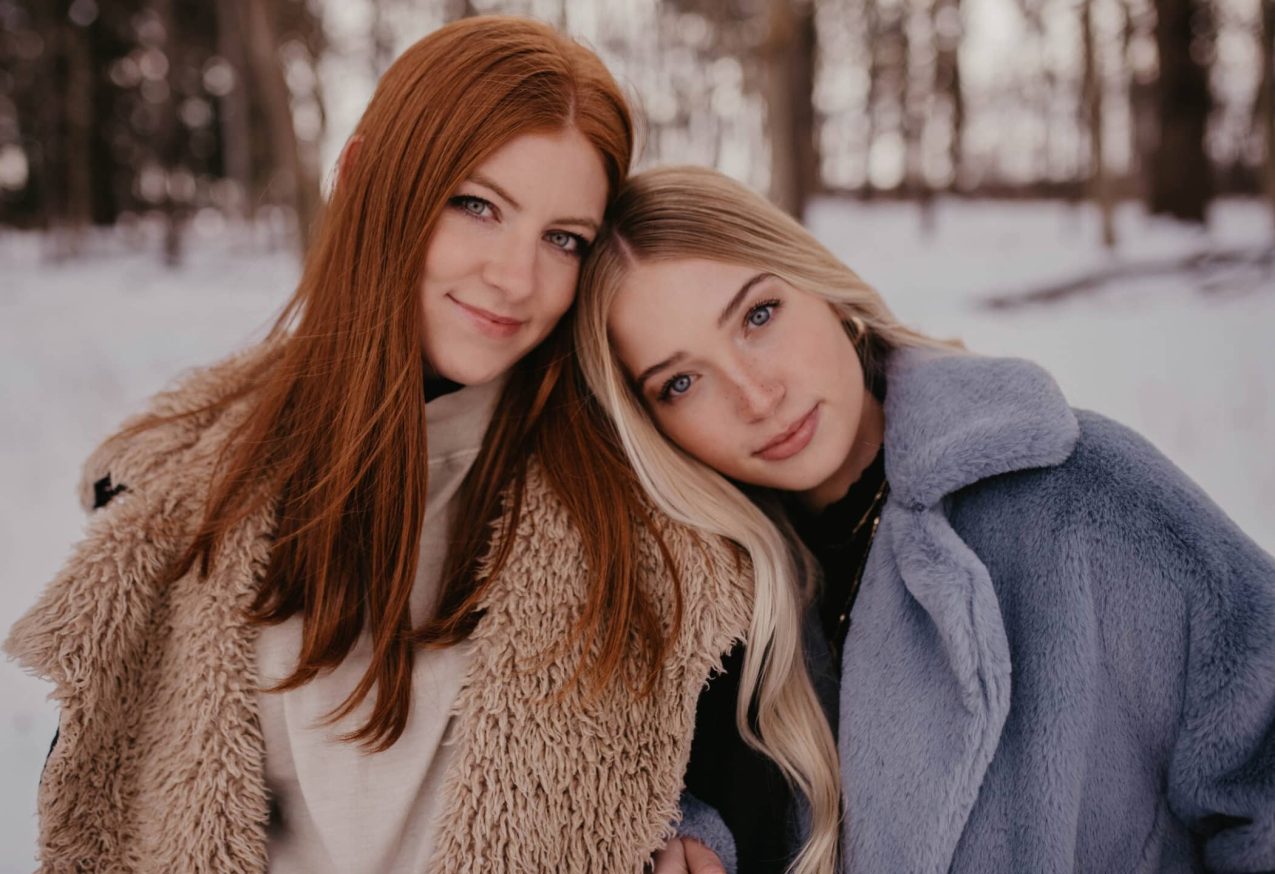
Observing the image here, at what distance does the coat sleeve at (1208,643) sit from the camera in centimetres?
143

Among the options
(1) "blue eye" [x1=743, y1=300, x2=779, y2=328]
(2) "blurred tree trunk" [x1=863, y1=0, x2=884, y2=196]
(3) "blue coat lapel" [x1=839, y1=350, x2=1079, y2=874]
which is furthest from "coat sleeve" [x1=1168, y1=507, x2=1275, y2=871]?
(2) "blurred tree trunk" [x1=863, y1=0, x2=884, y2=196]

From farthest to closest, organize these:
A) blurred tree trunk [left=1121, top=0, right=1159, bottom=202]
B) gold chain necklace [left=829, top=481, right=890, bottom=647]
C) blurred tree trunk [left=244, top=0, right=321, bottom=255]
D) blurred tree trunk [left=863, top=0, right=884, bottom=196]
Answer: blurred tree trunk [left=863, top=0, right=884, bottom=196] < blurred tree trunk [left=1121, top=0, right=1159, bottom=202] < blurred tree trunk [left=244, top=0, right=321, bottom=255] < gold chain necklace [left=829, top=481, right=890, bottom=647]

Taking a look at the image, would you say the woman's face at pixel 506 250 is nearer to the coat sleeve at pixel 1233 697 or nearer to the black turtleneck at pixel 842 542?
the black turtleneck at pixel 842 542

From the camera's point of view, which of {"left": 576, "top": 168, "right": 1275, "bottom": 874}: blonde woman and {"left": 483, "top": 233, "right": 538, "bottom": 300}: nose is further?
{"left": 483, "top": 233, "right": 538, "bottom": 300}: nose

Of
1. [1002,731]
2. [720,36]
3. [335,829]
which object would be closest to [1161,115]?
[720,36]

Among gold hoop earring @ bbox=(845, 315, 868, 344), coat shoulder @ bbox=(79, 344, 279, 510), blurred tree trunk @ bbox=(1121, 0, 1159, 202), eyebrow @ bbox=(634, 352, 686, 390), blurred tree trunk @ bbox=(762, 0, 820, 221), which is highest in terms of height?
blurred tree trunk @ bbox=(1121, 0, 1159, 202)

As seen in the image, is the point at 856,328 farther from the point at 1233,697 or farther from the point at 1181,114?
the point at 1181,114

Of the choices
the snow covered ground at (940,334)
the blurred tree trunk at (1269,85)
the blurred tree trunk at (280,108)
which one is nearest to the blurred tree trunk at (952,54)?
the snow covered ground at (940,334)

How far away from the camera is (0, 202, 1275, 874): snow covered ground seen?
429 centimetres

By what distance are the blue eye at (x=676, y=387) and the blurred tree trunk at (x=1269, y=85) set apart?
32.2ft

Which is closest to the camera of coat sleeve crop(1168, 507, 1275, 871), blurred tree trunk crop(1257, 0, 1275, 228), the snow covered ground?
coat sleeve crop(1168, 507, 1275, 871)

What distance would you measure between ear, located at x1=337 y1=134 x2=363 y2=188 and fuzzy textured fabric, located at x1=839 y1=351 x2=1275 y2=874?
4.57 feet

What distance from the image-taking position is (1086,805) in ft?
5.07

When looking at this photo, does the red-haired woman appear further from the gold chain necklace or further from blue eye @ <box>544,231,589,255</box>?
the gold chain necklace
